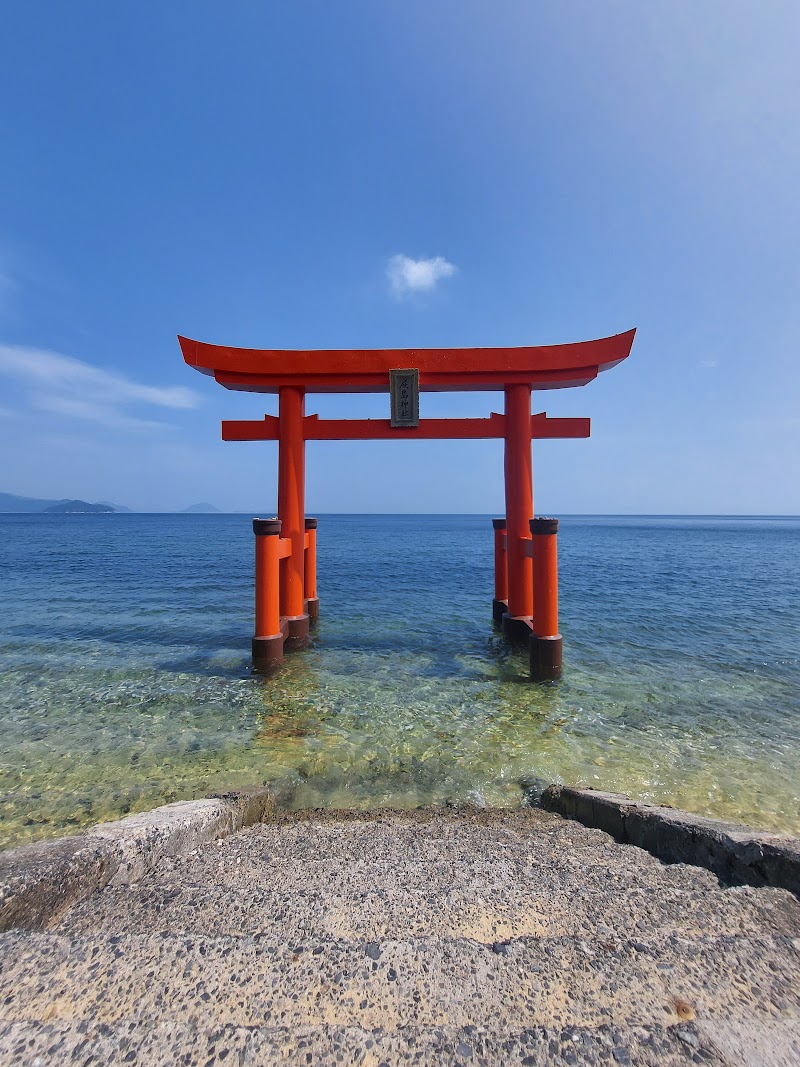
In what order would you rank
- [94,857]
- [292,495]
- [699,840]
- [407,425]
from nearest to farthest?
1. [94,857]
2. [699,840]
3. [407,425]
4. [292,495]

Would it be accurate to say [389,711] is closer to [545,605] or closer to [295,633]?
[545,605]

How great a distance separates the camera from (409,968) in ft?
4.84

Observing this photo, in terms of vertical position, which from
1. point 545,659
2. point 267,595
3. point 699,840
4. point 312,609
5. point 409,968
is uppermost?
point 267,595

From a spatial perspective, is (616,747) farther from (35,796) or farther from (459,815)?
(35,796)

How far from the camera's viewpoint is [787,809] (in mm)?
3547

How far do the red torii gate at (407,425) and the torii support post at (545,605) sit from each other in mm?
13

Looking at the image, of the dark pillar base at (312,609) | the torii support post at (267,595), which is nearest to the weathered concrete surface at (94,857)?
the torii support post at (267,595)

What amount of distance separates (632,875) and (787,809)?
248 cm

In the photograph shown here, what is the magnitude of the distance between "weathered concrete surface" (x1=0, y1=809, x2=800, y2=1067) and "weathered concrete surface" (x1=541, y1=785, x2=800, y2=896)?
0.39 feet

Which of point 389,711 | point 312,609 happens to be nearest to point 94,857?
point 389,711

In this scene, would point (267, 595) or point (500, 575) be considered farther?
point (500, 575)

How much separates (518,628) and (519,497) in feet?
6.62

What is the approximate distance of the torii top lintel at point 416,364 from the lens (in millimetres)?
6441

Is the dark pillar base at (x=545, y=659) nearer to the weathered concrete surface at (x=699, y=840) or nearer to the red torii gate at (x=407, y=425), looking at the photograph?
the red torii gate at (x=407, y=425)
